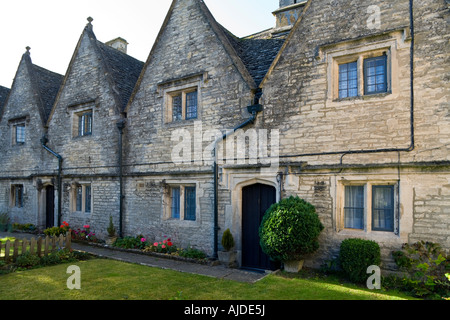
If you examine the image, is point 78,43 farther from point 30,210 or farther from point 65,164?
point 30,210

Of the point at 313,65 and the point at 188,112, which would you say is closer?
the point at 313,65

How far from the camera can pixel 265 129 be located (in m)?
9.55

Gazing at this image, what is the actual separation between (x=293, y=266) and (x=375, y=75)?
5.34m

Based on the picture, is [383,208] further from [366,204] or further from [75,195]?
[75,195]

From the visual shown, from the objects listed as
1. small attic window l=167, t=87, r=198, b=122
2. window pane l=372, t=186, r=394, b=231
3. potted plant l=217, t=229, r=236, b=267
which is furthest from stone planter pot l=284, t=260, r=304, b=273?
small attic window l=167, t=87, r=198, b=122

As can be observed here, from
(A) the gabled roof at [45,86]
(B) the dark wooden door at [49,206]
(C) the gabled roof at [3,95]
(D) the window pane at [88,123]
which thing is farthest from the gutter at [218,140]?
(C) the gabled roof at [3,95]

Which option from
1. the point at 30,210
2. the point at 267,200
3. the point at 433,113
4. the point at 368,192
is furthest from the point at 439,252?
the point at 30,210

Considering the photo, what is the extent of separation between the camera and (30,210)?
1677cm

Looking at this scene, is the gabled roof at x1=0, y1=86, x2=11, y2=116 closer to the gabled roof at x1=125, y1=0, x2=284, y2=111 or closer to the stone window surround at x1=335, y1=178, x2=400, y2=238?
the gabled roof at x1=125, y1=0, x2=284, y2=111

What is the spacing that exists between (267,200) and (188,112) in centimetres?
432

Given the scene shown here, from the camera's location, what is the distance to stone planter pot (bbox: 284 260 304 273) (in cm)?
833

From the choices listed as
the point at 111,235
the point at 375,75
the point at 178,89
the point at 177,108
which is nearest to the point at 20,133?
the point at 111,235
